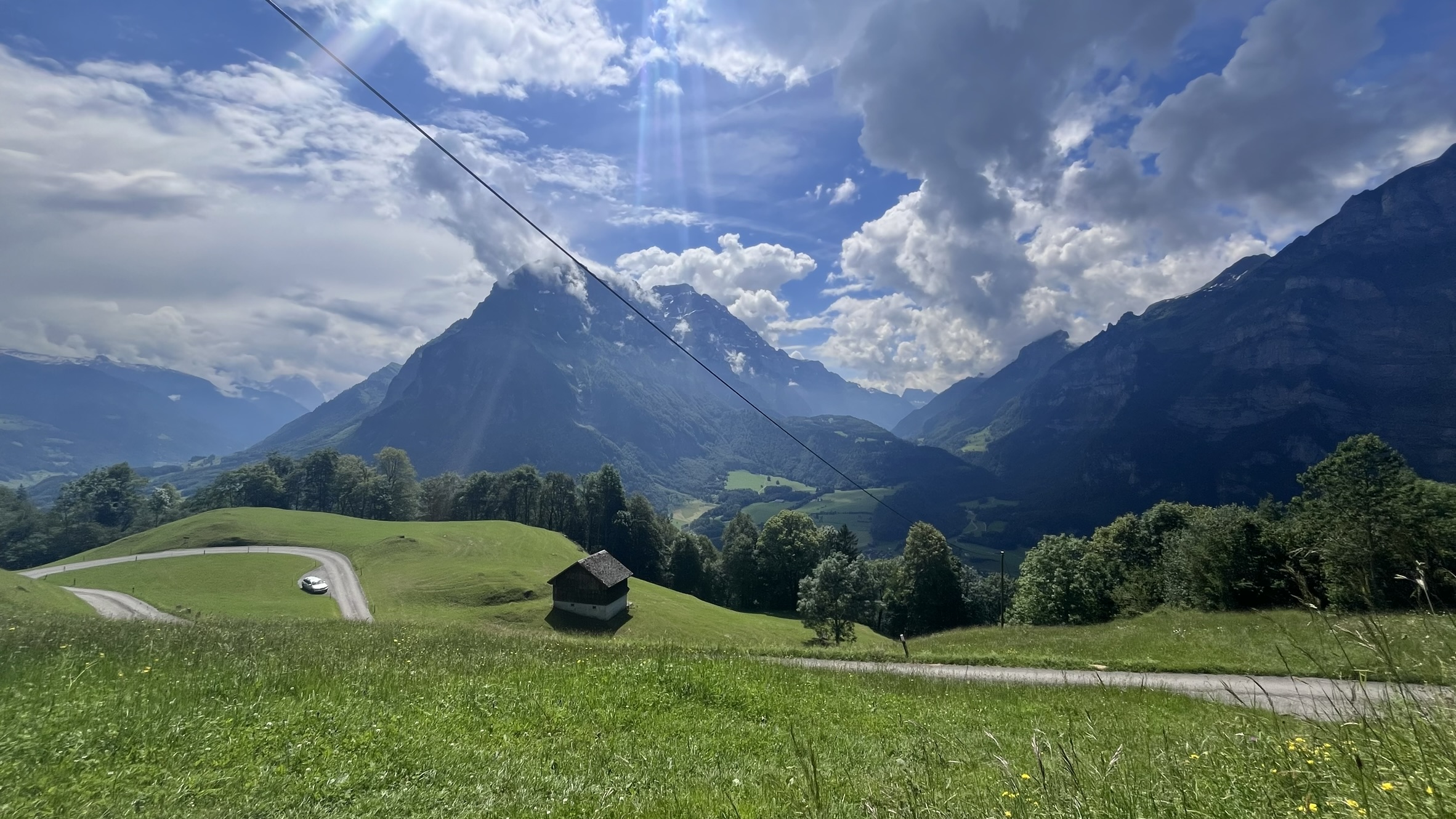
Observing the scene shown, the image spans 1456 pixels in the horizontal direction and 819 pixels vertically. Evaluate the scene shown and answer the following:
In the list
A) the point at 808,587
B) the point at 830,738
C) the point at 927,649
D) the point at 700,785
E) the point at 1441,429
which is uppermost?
the point at 1441,429

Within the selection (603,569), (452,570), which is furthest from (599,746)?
(452,570)

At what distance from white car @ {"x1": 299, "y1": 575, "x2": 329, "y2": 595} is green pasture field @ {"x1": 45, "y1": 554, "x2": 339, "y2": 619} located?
0.62 m

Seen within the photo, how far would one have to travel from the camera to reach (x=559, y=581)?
58.2 metres

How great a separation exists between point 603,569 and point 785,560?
41.2 m

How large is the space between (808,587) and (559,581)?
91.0ft

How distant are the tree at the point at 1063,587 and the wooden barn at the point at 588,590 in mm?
41357

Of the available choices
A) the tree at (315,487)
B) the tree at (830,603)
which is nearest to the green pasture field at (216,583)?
the tree at (830,603)

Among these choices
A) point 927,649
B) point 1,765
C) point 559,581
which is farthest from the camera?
point 559,581

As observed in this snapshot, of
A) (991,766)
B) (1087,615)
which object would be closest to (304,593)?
(991,766)

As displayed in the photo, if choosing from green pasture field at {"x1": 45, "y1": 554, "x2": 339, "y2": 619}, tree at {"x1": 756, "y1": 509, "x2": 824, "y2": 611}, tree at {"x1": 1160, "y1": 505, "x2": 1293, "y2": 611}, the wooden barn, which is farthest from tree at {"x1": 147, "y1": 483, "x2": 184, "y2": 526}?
tree at {"x1": 1160, "y1": 505, "x2": 1293, "y2": 611}

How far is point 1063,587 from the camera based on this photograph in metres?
58.3

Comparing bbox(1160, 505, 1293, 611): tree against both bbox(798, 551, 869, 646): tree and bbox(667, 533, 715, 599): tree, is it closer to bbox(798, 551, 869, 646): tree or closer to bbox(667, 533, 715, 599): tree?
bbox(798, 551, 869, 646): tree

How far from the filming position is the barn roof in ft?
187

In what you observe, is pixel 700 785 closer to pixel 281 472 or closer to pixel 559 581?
pixel 559 581
